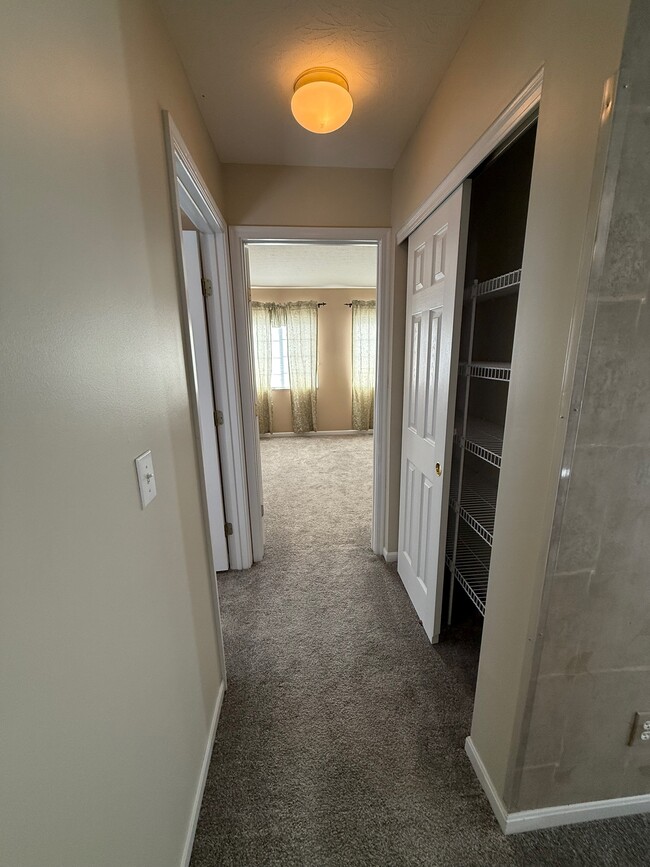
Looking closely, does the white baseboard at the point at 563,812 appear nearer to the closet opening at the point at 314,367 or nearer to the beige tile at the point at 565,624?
the beige tile at the point at 565,624

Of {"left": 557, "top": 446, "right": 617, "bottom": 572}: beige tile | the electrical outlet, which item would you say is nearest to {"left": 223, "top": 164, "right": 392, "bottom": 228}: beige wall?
{"left": 557, "top": 446, "right": 617, "bottom": 572}: beige tile

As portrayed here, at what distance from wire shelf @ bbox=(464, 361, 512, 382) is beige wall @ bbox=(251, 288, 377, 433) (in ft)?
13.8

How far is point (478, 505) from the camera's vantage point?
1683 mm

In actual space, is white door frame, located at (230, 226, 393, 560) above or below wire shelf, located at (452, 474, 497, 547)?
above

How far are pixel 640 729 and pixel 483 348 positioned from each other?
1.55m

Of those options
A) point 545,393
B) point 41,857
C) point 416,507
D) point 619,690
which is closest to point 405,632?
point 416,507

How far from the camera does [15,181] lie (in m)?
0.49

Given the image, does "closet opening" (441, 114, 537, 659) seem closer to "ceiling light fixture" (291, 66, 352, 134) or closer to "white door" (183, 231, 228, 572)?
"ceiling light fixture" (291, 66, 352, 134)

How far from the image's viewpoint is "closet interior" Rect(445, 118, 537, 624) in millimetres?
1555

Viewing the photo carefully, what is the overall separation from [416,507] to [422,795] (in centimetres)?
112

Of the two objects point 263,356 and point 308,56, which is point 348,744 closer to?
point 308,56

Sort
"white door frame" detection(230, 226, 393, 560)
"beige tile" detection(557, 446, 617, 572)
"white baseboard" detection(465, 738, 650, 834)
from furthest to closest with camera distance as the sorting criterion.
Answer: "white door frame" detection(230, 226, 393, 560) < "white baseboard" detection(465, 738, 650, 834) < "beige tile" detection(557, 446, 617, 572)

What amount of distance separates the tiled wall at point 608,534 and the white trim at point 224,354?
4.39 feet

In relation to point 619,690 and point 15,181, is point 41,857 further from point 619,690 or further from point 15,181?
point 619,690
